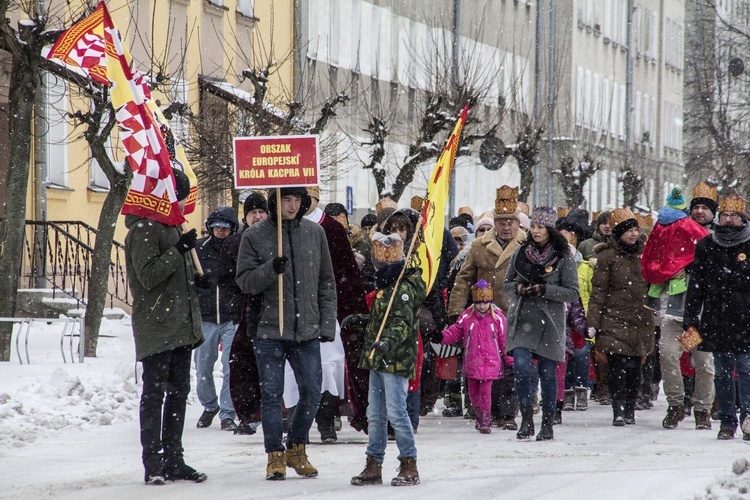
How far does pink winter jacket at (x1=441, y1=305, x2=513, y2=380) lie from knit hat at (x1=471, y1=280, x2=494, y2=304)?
13cm

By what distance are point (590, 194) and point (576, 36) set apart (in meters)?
6.78

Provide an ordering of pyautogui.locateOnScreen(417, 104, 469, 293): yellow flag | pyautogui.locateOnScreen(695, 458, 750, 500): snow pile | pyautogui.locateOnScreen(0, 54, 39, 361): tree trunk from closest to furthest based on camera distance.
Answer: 1. pyautogui.locateOnScreen(695, 458, 750, 500): snow pile
2. pyautogui.locateOnScreen(417, 104, 469, 293): yellow flag
3. pyautogui.locateOnScreen(0, 54, 39, 361): tree trunk

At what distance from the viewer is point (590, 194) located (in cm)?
5066

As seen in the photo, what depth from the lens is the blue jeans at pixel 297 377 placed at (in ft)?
30.0

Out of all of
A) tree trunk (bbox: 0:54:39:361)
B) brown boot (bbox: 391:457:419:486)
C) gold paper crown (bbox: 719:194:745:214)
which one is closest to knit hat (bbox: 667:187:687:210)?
gold paper crown (bbox: 719:194:745:214)

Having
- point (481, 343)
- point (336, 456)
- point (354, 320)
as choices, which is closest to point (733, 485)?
point (354, 320)

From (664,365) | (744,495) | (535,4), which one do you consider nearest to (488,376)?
(664,365)

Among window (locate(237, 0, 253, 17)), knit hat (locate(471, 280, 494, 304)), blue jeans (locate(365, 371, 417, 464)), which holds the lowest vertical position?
blue jeans (locate(365, 371, 417, 464))

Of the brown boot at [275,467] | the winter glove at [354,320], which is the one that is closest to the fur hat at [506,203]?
the winter glove at [354,320]

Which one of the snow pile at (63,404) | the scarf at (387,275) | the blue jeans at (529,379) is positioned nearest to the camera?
the scarf at (387,275)

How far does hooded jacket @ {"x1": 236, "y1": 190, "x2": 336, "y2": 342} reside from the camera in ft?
29.9

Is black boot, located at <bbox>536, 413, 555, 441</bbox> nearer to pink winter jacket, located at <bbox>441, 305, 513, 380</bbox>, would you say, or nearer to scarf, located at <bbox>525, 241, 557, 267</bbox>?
pink winter jacket, located at <bbox>441, 305, 513, 380</bbox>

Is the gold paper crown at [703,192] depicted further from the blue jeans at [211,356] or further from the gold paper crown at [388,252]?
the gold paper crown at [388,252]

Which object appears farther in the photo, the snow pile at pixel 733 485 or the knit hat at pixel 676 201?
the knit hat at pixel 676 201
